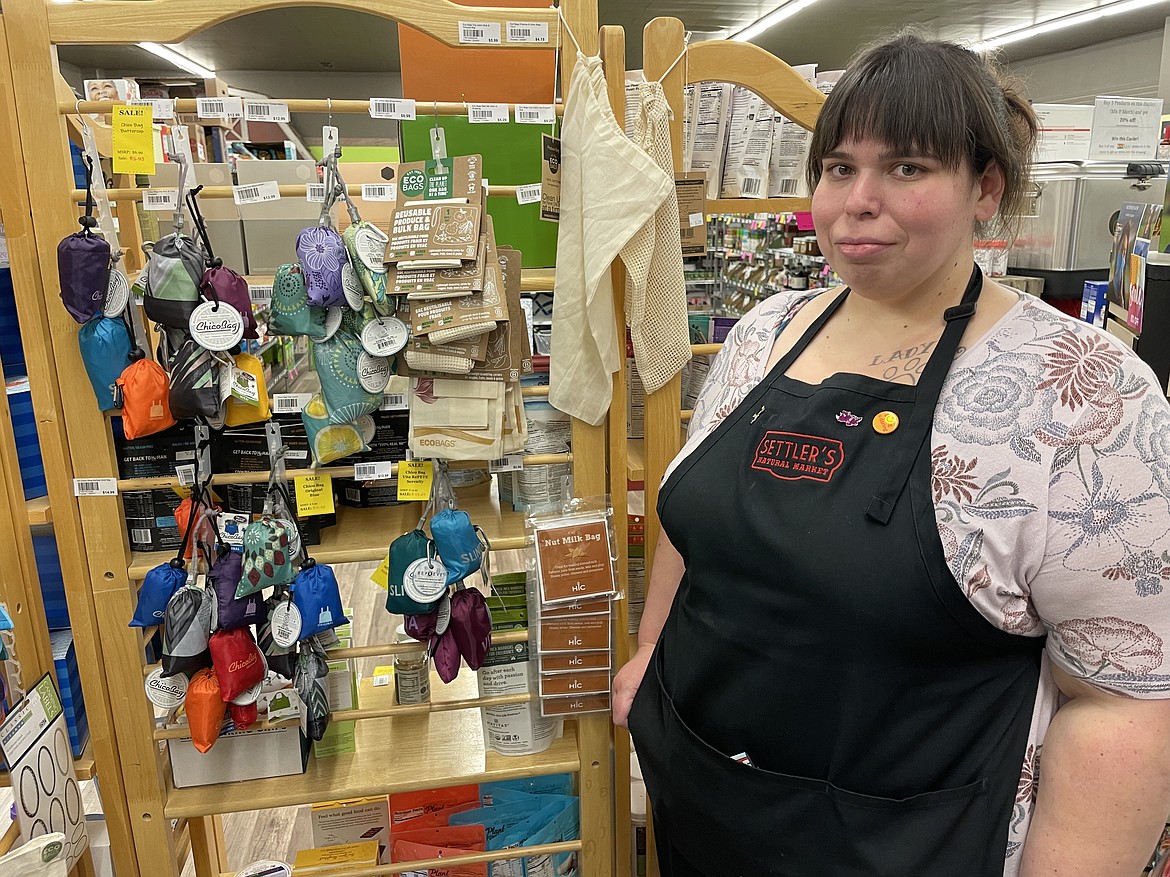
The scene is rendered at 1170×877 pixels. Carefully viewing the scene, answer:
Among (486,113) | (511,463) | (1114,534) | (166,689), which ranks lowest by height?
(166,689)

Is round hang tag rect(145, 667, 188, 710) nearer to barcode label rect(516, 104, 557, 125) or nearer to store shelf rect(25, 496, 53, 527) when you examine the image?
store shelf rect(25, 496, 53, 527)

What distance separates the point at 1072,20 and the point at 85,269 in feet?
40.0

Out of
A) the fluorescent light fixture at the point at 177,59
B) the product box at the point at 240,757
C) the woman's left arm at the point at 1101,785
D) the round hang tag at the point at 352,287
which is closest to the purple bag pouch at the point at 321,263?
the round hang tag at the point at 352,287

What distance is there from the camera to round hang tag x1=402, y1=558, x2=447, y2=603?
1.71 metres

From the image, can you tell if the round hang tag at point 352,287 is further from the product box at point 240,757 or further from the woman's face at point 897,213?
the product box at point 240,757

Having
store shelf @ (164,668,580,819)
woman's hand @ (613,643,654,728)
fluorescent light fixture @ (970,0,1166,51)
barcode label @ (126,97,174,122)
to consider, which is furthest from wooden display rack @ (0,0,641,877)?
fluorescent light fixture @ (970,0,1166,51)

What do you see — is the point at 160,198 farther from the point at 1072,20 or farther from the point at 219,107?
the point at 1072,20

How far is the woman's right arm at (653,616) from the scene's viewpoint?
1.65m

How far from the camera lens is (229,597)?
1.67 m

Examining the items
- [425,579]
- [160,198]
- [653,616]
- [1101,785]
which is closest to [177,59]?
[160,198]

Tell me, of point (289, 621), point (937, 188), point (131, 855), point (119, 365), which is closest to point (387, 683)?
point (289, 621)

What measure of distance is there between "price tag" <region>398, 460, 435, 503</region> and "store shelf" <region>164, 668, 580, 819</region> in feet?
1.94

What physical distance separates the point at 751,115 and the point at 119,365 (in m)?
1.50

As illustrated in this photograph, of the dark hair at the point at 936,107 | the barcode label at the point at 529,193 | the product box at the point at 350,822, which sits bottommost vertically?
the product box at the point at 350,822
